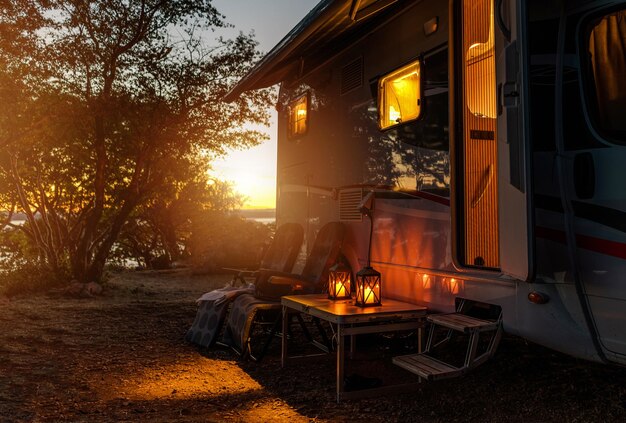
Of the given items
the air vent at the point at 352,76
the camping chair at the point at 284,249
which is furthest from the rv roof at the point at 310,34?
the camping chair at the point at 284,249

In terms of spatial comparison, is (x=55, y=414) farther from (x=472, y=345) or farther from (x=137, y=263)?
(x=137, y=263)

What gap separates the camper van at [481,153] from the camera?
3.02m

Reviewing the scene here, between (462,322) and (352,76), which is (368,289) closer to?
(462,322)

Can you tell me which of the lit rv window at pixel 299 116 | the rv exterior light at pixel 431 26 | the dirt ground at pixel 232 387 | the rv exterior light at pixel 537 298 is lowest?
the dirt ground at pixel 232 387

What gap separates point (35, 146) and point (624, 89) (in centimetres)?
942

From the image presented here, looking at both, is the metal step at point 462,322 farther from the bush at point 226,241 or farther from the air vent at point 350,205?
the bush at point 226,241

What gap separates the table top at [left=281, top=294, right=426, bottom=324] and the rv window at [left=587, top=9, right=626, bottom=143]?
1846 mm

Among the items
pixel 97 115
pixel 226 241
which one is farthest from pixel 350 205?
pixel 226 241

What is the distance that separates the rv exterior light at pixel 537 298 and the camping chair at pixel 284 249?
3290 mm

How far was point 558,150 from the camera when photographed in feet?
10.5

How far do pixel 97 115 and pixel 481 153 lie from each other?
7.34m

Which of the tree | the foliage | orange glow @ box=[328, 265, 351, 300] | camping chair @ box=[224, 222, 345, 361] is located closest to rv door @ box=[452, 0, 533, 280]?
orange glow @ box=[328, 265, 351, 300]

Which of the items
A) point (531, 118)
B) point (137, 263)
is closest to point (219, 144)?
point (137, 263)

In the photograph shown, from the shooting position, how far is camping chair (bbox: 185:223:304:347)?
5.88 meters
